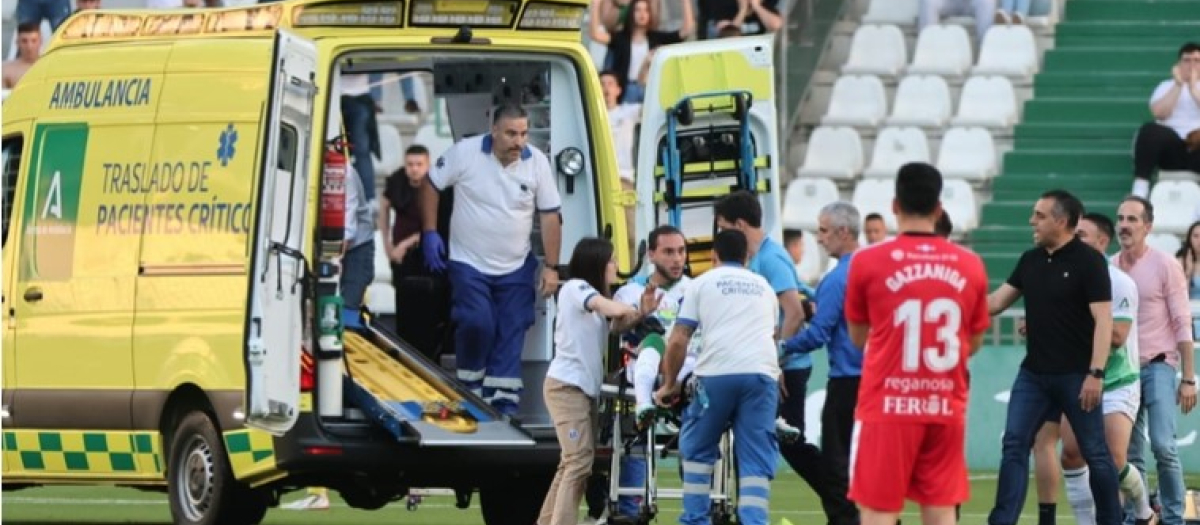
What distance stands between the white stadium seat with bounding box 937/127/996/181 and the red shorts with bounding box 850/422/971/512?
14.0 meters

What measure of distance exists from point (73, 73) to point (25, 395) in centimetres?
156

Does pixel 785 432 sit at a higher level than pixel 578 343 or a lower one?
lower

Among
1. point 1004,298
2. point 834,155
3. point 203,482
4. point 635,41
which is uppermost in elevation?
point 635,41

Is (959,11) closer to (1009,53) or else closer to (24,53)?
(1009,53)

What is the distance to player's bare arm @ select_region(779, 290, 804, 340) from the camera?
1476cm

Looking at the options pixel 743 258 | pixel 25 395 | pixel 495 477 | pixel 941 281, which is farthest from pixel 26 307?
pixel 941 281

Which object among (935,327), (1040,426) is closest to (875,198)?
(1040,426)

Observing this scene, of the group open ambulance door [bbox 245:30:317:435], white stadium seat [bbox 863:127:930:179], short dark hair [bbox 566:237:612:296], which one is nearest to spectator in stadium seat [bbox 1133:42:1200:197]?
white stadium seat [bbox 863:127:930:179]

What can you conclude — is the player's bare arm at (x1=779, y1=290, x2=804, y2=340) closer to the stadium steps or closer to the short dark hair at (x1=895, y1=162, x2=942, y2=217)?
the short dark hair at (x1=895, y1=162, x2=942, y2=217)

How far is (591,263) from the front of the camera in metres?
13.9

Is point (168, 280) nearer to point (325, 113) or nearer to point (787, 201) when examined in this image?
point (325, 113)

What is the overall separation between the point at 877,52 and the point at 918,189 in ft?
51.7

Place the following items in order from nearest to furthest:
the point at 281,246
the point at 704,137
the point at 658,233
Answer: the point at 281,246 → the point at 658,233 → the point at 704,137

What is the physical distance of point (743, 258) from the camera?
13414mm
